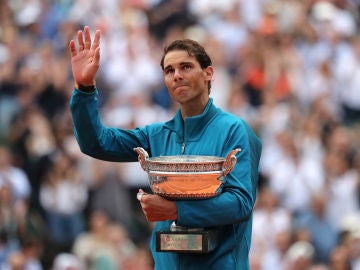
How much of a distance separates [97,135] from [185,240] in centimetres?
71

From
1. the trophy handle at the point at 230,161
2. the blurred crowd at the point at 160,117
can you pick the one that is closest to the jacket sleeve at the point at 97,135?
the trophy handle at the point at 230,161

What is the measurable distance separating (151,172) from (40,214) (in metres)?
6.86

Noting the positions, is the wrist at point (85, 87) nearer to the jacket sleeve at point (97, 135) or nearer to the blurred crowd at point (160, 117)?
the jacket sleeve at point (97, 135)

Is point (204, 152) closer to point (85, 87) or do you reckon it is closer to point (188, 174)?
point (188, 174)

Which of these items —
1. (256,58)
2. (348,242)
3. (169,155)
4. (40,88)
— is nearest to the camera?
(169,155)

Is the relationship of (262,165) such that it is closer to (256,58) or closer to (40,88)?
(256,58)

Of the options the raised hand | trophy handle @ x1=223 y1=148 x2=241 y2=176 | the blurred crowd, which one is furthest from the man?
the blurred crowd

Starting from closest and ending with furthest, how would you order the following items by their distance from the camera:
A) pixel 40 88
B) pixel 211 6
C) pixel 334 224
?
pixel 334 224 < pixel 40 88 < pixel 211 6

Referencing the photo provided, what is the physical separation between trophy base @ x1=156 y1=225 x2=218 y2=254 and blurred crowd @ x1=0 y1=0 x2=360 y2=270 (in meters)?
5.20

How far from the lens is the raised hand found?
187 inches

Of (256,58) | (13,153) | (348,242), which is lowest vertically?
(348,242)

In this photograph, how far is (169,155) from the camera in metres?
4.85

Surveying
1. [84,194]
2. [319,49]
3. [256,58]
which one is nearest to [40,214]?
[84,194]

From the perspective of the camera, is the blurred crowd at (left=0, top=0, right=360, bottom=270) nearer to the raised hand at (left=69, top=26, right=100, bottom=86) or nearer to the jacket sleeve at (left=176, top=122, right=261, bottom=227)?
the jacket sleeve at (left=176, top=122, right=261, bottom=227)
